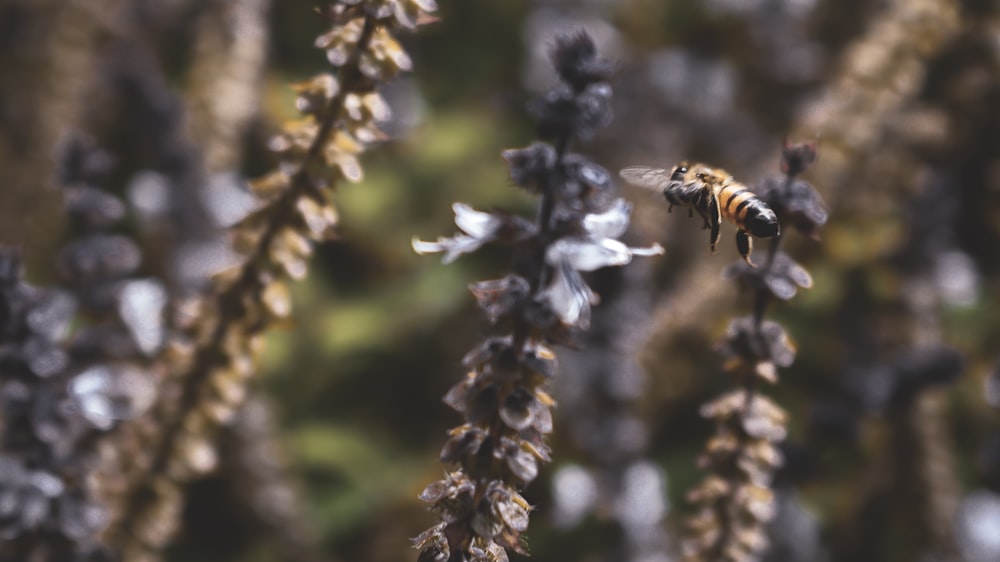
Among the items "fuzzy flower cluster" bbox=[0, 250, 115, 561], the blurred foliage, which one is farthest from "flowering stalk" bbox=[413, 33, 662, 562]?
the blurred foliage

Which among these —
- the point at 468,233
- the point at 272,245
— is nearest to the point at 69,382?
the point at 272,245

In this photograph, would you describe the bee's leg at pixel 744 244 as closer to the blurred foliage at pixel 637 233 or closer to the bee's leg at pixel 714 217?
the bee's leg at pixel 714 217

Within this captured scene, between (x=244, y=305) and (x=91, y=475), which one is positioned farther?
(x=91, y=475)

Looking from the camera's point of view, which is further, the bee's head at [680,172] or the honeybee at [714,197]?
the bee's head at [680,172]

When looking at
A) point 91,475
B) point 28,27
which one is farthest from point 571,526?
point 28,27

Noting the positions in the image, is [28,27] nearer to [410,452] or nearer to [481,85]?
[481,85]

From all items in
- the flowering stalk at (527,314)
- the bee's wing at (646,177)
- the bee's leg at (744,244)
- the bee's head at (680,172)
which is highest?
the bee's head at (680,172)

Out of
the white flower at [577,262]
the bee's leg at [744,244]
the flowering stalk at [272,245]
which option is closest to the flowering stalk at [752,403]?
the bee's leg at [744,244]
